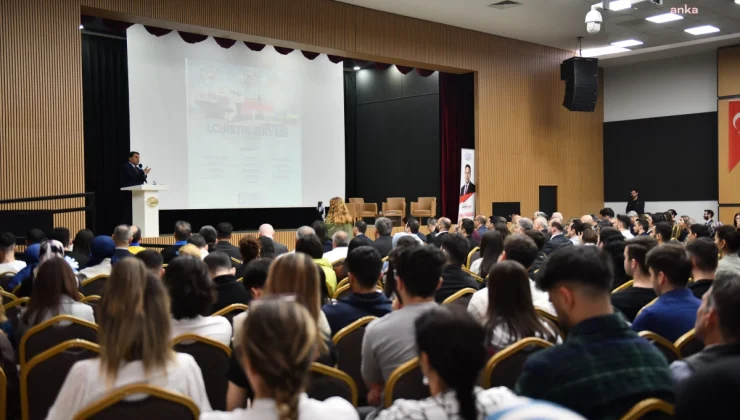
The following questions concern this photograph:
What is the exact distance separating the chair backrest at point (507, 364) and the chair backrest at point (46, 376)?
1.49 metres

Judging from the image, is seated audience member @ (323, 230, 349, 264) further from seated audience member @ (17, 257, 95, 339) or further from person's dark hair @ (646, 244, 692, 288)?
person's dark hair @ (646, 244, 692, 288)

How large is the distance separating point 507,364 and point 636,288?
1.63 metres

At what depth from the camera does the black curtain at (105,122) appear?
12438 millimetres

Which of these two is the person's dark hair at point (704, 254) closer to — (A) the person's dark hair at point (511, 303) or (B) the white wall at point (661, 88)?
(A) the person's dark hair at point (511, 303)

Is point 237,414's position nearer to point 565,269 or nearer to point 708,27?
point 565,269

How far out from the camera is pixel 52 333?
10.0 ft

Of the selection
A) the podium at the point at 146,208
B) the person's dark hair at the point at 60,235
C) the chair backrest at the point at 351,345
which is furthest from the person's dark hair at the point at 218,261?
the podium at the point at 146,208

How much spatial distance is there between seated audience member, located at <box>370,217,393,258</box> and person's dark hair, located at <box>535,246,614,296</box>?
15.1 ft

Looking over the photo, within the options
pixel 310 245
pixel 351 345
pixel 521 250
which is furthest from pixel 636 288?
pixel 310 245

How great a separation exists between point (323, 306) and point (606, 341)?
1.72m

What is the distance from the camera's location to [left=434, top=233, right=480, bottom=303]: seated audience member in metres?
4.16

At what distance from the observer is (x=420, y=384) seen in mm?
2277

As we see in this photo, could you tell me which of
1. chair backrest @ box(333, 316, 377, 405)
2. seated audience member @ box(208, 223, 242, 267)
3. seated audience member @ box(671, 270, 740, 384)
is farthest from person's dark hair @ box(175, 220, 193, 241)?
seated audience member @ box(671, 270, 740, 384)

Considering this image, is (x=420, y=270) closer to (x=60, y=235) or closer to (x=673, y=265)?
(x=673, y=265)
